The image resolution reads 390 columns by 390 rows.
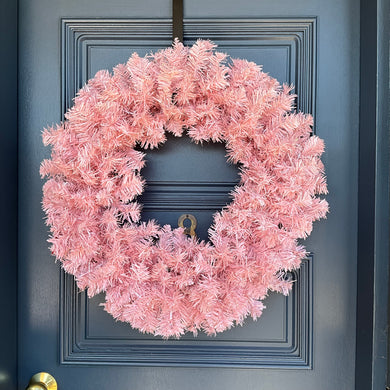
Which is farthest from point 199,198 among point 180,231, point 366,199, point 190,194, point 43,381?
point 43,381

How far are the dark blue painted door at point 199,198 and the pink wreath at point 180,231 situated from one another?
13cm

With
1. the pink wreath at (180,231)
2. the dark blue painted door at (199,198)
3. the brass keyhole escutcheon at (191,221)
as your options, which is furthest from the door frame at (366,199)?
the brass keyhole escutcheon at (191,221)

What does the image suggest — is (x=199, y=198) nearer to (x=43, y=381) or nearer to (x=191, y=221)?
(x=191, y=221)

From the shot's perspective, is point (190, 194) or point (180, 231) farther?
point (190, 194)

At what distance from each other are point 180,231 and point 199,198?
139 mm

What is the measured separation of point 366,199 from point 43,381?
951mm

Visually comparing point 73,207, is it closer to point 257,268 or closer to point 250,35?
point 257,268

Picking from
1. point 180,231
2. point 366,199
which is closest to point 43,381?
point 180,231

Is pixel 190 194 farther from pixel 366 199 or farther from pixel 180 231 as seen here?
pixel 366 199

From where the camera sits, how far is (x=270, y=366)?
3.12 ft

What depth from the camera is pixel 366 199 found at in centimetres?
88

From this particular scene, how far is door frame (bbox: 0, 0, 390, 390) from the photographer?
82 cm

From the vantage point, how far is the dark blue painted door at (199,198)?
0.94 m

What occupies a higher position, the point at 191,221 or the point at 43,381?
the point at 191,221
